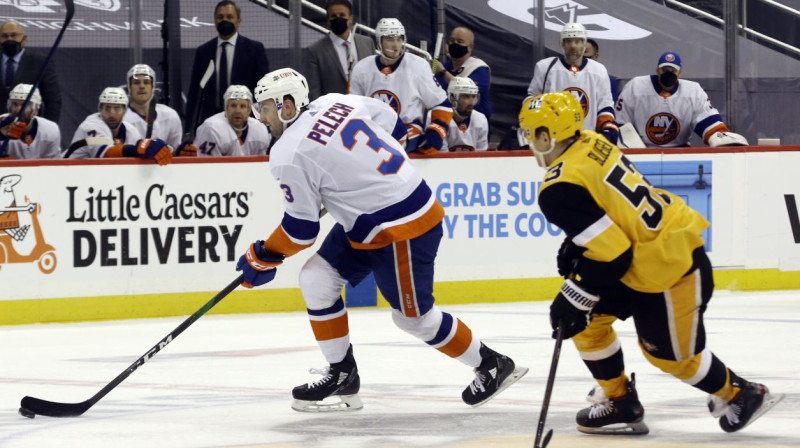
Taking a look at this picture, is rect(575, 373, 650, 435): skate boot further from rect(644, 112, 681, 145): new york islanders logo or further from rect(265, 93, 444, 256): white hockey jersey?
rect(644, 112, 681, 145): new york islanders logo

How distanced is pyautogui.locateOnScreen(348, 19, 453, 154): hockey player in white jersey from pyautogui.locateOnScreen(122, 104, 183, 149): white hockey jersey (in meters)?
1.07

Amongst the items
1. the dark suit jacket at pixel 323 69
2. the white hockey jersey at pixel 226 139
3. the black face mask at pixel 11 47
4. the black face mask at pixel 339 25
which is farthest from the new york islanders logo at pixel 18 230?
the black face mask at pixel 339 25

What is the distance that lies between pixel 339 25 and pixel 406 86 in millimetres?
615

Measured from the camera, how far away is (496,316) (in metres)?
7.59

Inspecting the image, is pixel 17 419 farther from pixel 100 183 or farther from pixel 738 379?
pixel 100 183

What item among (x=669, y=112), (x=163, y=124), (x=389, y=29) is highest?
(x=389, y=29)

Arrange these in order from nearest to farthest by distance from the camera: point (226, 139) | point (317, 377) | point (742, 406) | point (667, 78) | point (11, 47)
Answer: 1. point (742, 406)
2. point (317, 377)
3. point (11, 47)
4. point (226, 139)
5. point (667, 78)

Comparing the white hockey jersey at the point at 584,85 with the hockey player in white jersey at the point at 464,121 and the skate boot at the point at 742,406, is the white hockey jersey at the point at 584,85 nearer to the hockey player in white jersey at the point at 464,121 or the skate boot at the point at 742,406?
the hockey player in white jersey at the point at 464,121

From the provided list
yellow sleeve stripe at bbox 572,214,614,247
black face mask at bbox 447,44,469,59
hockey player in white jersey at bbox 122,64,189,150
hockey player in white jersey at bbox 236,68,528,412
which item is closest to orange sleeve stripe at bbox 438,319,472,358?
hockey player in white jersey at bbox 236,68,528,412

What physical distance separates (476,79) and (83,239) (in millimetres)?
2742

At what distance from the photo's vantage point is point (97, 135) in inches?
302

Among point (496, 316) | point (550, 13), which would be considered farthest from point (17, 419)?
point (550, 13)

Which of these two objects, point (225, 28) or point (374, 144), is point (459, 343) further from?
point (225, 28)

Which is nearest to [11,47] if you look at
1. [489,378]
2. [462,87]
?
[462,87]
